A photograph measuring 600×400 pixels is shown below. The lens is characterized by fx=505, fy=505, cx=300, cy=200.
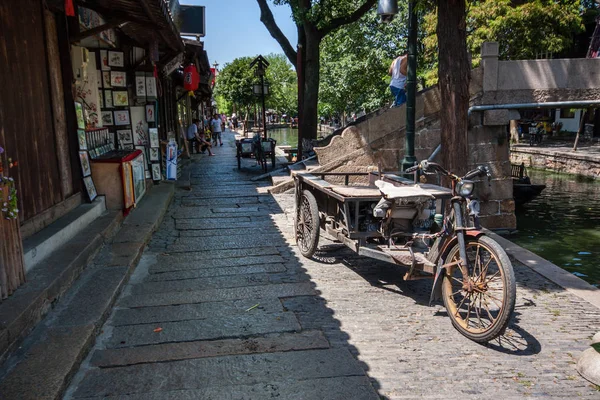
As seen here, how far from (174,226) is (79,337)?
14.8ft

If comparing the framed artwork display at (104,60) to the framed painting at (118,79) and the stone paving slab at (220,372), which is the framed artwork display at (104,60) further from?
the stone paving slab at (220,372)

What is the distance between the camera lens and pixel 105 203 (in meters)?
7.66

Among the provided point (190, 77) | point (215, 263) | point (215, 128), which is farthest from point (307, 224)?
point (215, 128)

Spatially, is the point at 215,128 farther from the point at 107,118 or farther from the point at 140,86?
the point at 107,118

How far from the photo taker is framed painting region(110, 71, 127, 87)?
9.80 metres

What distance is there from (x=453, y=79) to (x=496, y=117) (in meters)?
3.28

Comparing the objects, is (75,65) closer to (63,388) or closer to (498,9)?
(63,388)

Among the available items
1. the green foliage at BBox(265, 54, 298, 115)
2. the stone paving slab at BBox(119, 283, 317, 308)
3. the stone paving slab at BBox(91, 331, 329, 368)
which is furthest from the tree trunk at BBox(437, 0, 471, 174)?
the green foliage at BBox(265, 54, 298, 115)

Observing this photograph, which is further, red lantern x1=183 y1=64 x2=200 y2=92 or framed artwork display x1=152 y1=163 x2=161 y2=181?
red lantern x1=183 y1=64 x2=200 y2=92

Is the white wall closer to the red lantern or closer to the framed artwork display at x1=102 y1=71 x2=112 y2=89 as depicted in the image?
the red lantern

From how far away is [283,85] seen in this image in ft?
227

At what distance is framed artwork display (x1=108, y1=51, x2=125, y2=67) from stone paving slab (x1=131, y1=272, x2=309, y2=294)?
5.73m

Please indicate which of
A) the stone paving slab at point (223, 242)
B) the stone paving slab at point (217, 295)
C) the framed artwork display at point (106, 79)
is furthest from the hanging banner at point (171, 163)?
the stone paving slab at point (217, 295)

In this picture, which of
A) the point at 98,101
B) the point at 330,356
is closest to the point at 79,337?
the point at 330,356
